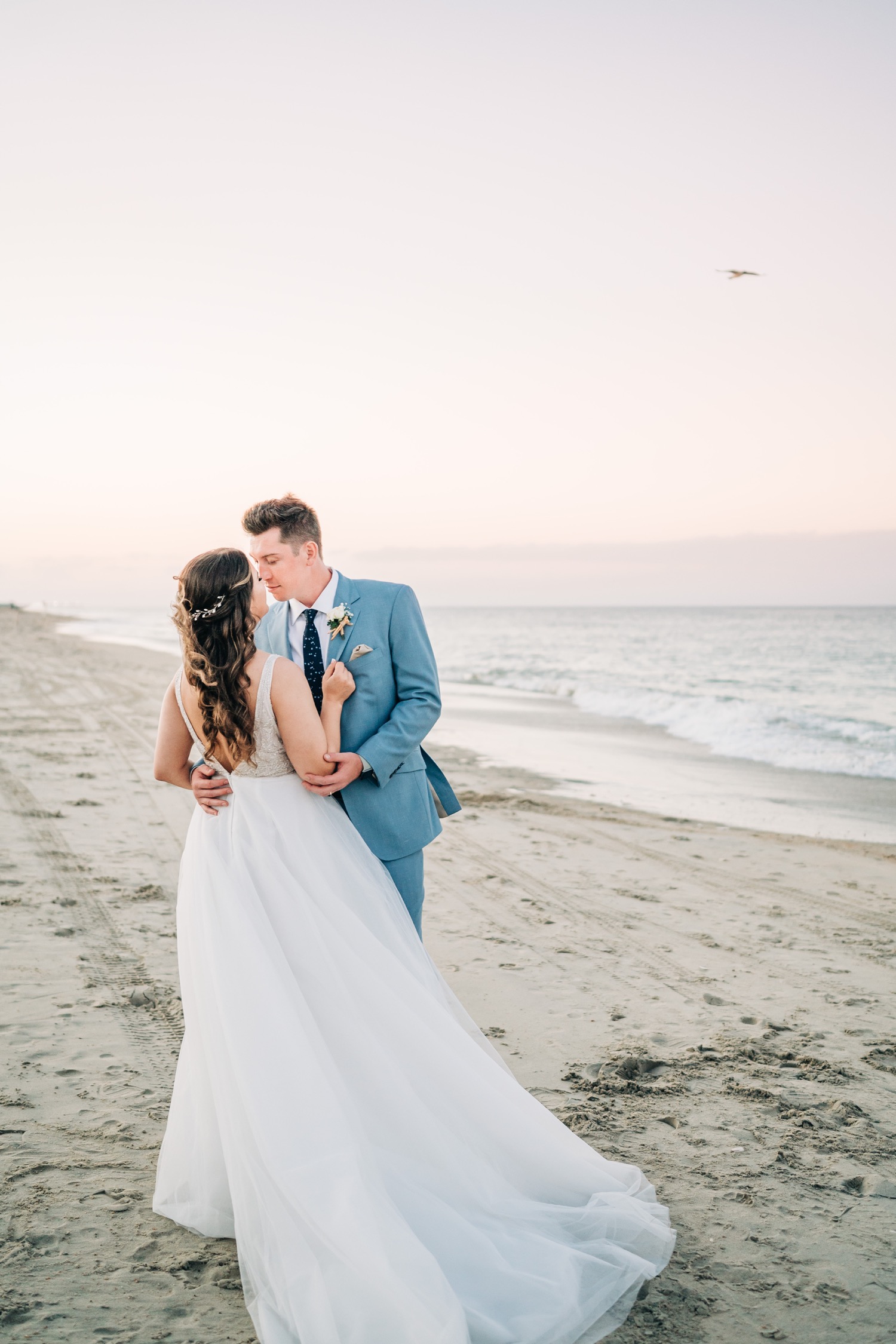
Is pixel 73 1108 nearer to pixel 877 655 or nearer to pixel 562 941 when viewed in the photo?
pixel 562 941

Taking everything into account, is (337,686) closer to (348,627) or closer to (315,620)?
(348,627)

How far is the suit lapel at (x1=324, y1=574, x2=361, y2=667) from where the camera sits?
3.15 meters

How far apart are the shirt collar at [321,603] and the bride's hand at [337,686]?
1.36 ft

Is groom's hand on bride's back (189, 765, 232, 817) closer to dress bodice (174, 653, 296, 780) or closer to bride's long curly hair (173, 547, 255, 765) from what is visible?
dress bodice (174, 653, 296, 780)

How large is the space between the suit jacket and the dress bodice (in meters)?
0.34

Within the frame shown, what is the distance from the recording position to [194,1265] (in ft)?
8.52

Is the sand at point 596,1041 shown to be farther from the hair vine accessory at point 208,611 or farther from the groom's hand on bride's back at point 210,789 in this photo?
the hair vine accessory at point 208,611

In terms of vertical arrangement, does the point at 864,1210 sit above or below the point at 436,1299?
below

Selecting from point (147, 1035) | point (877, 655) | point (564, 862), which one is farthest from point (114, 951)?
point (877, 655)

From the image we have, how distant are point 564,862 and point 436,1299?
16.5 ft

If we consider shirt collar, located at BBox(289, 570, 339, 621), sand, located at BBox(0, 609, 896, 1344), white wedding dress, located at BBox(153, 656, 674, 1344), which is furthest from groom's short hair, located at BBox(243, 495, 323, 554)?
sand, located at BBox(0, 609, 896, 1344)

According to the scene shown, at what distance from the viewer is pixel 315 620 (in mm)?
3244

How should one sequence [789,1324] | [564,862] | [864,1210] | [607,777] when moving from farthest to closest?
[607,777]
[564,862]
[864,1210]
[789,1324]

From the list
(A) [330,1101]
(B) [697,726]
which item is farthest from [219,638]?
(B) [697,726]
